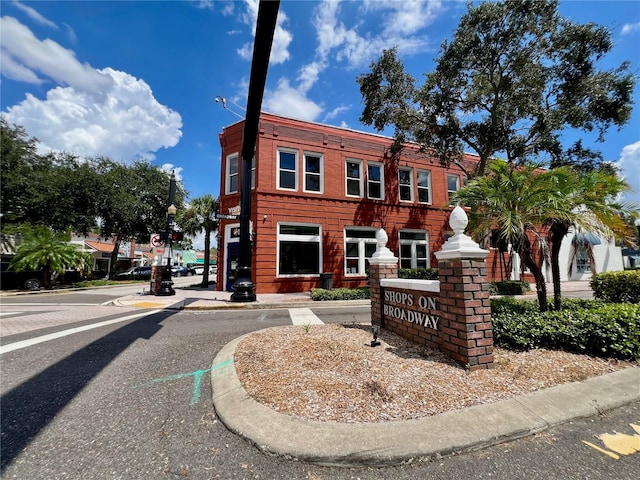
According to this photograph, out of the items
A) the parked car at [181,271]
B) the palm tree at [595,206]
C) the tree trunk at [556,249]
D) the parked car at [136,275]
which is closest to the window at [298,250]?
the tree trunk at [556,249]

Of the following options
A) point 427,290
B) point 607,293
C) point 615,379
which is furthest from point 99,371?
point 607,293

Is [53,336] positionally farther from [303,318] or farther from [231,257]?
[231,257]

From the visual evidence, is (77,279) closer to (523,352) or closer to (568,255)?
(523,352)

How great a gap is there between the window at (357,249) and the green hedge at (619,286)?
9.82 m

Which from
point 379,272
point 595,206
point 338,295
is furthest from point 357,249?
point 595,206

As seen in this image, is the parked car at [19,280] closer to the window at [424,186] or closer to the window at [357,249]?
the window at [357,249]

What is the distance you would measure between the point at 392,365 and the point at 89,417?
3.28 m

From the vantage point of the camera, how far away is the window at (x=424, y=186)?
19.1 m

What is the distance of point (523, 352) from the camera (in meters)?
4.13

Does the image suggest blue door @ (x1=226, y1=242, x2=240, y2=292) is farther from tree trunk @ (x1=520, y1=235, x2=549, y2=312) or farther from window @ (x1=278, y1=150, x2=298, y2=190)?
tree trunk @ (x1=520, y1=235, x2=549, y2=312)

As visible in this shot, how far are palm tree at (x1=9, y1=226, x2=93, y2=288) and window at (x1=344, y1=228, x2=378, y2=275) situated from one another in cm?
1839

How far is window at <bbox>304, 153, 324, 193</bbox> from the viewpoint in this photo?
16234mm

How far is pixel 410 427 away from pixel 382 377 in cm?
92

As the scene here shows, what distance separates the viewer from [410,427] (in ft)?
7.94
